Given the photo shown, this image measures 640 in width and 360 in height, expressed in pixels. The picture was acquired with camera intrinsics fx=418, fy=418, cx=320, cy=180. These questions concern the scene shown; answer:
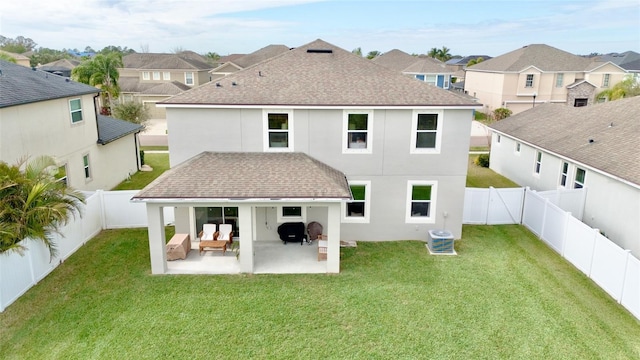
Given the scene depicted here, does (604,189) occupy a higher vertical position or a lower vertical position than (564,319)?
higher

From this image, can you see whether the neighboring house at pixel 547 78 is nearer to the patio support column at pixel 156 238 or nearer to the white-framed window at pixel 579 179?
the white-framed window at pixel 579 179

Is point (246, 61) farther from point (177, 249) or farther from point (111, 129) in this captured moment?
point (177, 249)

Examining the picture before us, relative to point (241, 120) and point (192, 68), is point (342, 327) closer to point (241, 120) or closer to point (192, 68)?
point (241, 120)

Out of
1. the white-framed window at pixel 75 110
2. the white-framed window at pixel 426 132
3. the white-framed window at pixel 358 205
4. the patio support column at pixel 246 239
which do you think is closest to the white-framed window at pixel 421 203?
the white-framed window at pixel 426 132

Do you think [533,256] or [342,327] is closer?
[342,327]

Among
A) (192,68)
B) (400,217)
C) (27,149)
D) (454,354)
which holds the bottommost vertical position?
(454,354)

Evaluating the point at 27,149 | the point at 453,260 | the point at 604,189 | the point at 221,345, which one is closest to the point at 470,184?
the point at 604,189

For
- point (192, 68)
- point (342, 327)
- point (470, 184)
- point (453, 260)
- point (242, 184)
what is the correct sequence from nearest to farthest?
point (342, 327), point (242, 184), point (453, 260), point (470, 184), point (192, 68)

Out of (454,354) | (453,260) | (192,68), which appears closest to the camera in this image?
(454,354)
